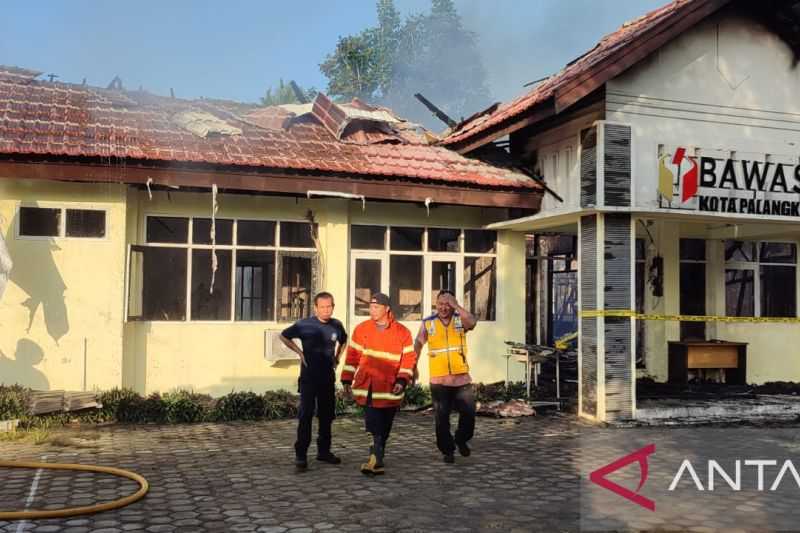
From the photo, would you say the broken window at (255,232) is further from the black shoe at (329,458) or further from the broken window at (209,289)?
the black shoe at (329,458)

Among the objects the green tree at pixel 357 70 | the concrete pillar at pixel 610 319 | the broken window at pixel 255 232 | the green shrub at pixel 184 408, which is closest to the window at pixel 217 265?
the broken window at pixel 255 232

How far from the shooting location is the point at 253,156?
11250 millimetres

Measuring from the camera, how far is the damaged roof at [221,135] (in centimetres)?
1058

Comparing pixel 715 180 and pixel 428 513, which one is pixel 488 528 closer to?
pixel 428 513

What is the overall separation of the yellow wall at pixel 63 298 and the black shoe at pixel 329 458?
13.2ft

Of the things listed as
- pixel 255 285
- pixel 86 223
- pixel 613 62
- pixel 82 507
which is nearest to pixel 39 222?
pixel 86 223

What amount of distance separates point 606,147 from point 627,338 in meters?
2.70

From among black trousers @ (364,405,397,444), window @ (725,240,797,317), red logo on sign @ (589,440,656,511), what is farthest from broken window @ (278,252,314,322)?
window @ (725,240,797,317)

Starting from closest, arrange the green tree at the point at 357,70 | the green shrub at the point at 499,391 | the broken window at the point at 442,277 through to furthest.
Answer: the green shrub at the point at 499,391 → the broken window at the point at 442,277 → the green tree at the point at 357,70

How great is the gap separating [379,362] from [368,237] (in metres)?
5.17

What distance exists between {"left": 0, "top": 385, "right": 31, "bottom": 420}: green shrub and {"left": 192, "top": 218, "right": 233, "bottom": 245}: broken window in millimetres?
3235

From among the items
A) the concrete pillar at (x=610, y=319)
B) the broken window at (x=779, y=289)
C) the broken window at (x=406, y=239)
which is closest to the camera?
the concrete pillar at (x=610, y=319)

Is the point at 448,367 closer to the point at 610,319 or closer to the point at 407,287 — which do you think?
the point at 610,319

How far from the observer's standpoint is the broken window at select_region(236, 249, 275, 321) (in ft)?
39.7
